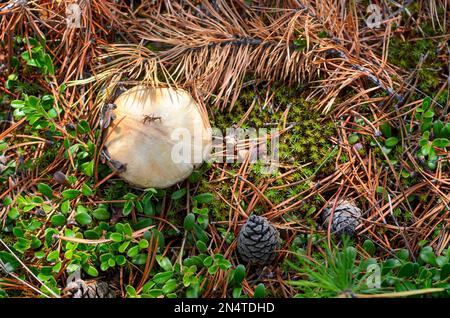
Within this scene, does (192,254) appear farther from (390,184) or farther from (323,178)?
(390,184)

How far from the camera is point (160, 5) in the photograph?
2.96 meters

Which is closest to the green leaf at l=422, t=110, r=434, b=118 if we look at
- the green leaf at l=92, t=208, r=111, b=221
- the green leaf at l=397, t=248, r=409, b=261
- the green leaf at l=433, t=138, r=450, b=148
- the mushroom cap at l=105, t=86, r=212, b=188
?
the green leaf at l=433, t=138, r=450, b=148

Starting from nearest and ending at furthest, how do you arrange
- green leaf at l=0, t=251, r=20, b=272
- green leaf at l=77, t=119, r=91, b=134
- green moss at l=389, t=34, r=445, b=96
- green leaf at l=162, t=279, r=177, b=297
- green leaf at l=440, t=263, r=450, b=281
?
1. green leaf at l=440, t=263, r=450, b=281
2. green leaf at l=162, t=279, r=177, b=297
3. green leaf at l=0, t=251, r=20, b=272
4. green leaf at l=77, t=119, r=91, b=134
5. green moss at l=389, t=34, r=445, b=96

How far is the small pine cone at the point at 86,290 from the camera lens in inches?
100

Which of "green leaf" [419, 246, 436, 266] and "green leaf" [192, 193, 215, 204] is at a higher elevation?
"green leaf" [192, 193, 215, 204]

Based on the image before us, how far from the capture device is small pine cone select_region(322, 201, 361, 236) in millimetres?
2570

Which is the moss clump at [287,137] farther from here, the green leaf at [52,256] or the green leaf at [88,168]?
the green leaf at [52,256]

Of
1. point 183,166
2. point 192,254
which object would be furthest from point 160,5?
point 192,254

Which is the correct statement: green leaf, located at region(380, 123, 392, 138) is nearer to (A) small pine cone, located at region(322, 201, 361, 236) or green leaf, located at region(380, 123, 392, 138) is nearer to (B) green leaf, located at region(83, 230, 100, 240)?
(A) small pine cone, located at region(322, 201, 361, 236)

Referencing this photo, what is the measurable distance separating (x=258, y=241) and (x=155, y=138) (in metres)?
0.78

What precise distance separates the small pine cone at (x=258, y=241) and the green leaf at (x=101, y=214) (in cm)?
76

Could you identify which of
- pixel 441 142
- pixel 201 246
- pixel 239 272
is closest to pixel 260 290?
pixel 239 272

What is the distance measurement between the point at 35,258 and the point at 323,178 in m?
1.69

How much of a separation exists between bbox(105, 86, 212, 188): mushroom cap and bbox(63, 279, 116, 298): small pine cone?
0.59 m
